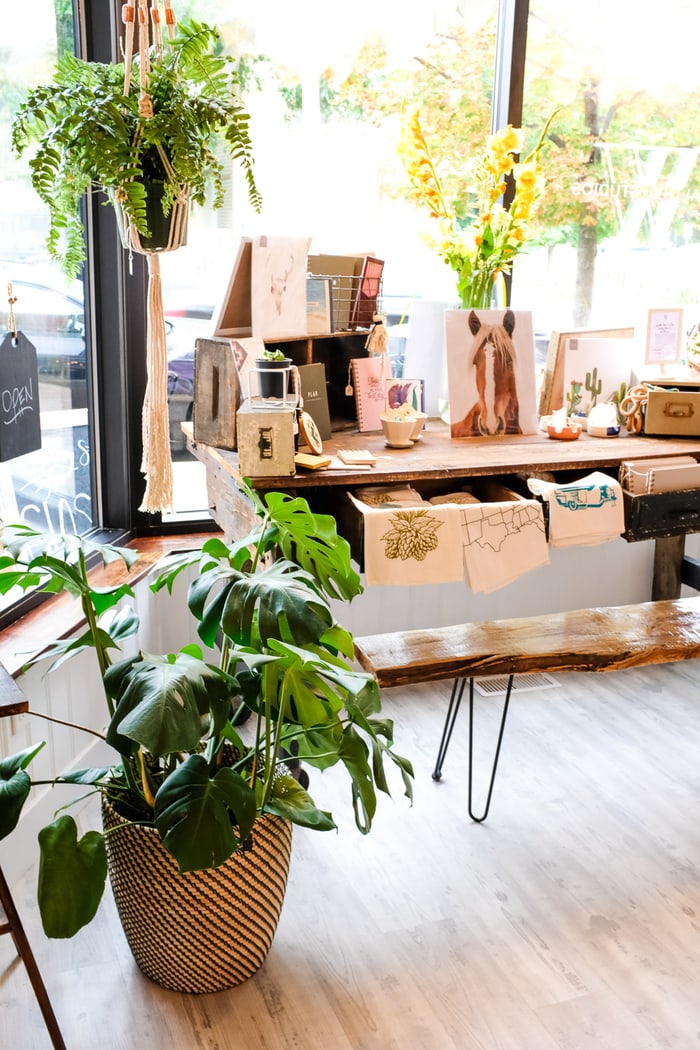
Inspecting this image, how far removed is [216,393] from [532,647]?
99cm

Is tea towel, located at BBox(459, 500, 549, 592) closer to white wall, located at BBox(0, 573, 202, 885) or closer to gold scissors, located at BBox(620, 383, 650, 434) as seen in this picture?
gold scissors, located at BBox(620, 383, 650, 434)

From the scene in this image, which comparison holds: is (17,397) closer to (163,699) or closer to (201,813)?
(163,699)

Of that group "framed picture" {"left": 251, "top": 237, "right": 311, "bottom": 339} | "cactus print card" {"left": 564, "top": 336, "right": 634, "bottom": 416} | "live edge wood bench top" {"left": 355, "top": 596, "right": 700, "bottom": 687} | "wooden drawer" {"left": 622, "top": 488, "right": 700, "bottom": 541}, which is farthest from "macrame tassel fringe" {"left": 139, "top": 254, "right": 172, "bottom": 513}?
"cactus print card" {"left": 564, "top": 336, "right": 634, "bottom": 416}

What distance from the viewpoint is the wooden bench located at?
2.35 metres

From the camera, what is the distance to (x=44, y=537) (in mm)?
1858

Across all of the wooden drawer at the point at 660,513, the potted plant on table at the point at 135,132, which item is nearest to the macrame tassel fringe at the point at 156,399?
the potted plant on table at the point at 135,132

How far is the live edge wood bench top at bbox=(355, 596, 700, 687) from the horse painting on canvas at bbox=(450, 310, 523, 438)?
0.58m

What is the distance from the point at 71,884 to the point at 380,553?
0.97m

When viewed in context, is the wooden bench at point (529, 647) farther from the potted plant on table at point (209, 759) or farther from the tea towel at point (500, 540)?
the potted plant on table at point (209, 759)

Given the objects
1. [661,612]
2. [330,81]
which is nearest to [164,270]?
[330,81]

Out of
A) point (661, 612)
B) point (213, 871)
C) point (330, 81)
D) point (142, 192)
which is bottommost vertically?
point (213, 871)

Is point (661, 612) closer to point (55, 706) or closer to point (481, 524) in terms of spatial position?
point (481, 524)

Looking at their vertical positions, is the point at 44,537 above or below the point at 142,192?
below

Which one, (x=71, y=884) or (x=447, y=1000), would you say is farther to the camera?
(x=447, y=1000)
